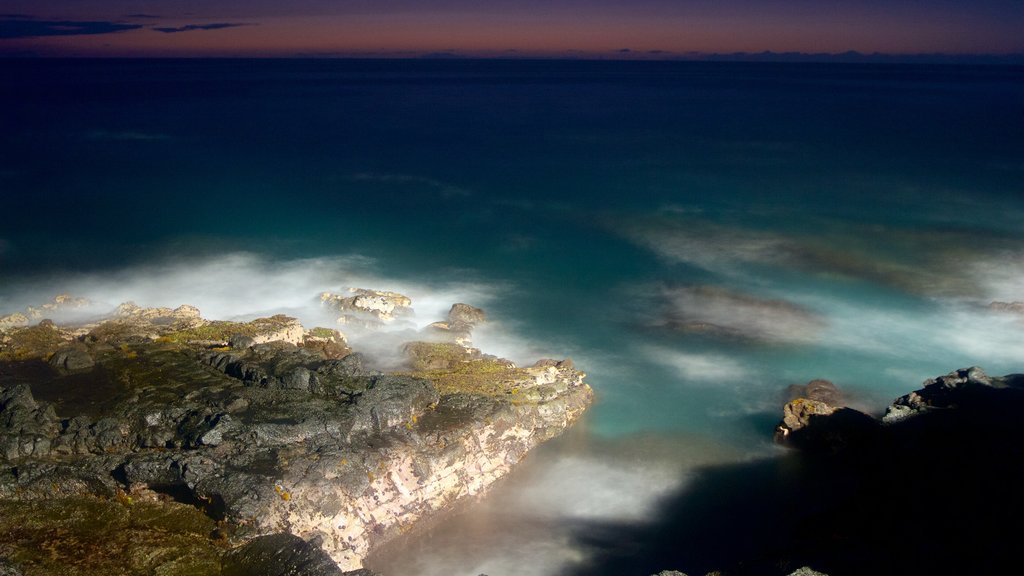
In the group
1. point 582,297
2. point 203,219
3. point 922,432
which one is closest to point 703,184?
point 582,297

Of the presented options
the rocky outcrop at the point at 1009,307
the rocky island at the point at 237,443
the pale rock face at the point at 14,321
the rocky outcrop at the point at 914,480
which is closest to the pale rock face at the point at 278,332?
the rocky island at the point at 237,443

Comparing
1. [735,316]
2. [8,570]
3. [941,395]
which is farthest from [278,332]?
[941,395]

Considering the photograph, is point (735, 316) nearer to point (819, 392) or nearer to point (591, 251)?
point (819, 392)

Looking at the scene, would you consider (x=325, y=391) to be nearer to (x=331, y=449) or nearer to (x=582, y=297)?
(x=331, y=449)

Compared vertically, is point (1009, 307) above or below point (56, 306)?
above

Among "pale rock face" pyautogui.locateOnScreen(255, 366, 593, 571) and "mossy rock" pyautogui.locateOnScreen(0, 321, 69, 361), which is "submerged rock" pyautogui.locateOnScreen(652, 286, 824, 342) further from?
"mossy rock" pyautogui.locateOnScreen(0, 321, 69, 361)

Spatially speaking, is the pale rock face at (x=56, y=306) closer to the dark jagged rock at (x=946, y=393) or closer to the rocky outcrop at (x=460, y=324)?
the rocky outcrop at (x=460, y=324)
